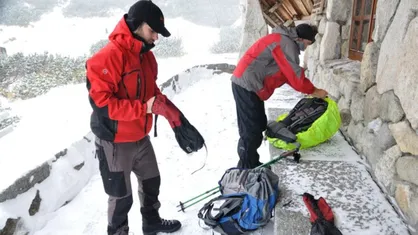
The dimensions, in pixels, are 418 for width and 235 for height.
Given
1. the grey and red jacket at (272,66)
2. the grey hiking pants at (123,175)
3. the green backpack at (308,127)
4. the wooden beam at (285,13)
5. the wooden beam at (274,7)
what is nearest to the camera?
the grey hiking pants at (123,175)

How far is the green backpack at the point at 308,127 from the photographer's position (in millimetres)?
2828

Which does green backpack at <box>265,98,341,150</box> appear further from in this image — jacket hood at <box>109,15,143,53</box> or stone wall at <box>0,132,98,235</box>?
stone wall at <box>0,132,98,235</box>

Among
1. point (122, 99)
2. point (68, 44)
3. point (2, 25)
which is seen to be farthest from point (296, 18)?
point (2, 25)

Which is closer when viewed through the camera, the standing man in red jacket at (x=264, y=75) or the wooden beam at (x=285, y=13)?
the standing man in red jacket at (x=264, y=75)

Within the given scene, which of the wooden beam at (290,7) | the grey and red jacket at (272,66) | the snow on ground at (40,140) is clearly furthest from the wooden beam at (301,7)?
the snow on ground at (40,140)

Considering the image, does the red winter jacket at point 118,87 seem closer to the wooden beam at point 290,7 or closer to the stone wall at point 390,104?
the stone wall at point 390,104

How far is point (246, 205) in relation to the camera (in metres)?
2.15

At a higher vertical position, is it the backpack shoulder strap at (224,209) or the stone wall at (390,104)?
the stone wall at (390,104)

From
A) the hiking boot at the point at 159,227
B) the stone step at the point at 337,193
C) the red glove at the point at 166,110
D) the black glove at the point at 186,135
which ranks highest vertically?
the red glove at the point at 166,110

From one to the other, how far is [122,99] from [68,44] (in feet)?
72.5

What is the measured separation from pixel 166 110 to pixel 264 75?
133 cm

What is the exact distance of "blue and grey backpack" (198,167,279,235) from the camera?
2.08 meters

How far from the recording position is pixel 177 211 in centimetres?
292

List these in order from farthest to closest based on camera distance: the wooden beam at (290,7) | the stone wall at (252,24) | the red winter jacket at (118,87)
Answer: the wooden beam at (290,7), the stone wall at (252,24), the red winter jacket at (118,87)
